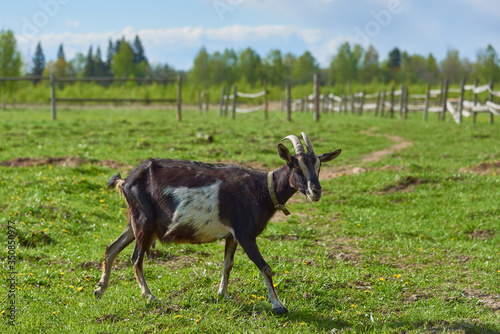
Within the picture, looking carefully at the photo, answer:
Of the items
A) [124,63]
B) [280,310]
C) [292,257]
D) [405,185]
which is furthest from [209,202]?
[124,63]

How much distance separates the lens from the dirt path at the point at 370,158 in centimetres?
1466

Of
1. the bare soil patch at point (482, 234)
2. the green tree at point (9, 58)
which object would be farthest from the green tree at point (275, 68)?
the bare soil patch at point (482, 234)

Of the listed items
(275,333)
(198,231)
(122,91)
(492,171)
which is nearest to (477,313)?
(275,333)

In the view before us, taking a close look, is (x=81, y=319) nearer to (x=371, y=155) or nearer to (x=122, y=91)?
(x=371, y=155)

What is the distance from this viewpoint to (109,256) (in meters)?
5.88

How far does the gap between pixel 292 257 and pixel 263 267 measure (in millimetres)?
2316

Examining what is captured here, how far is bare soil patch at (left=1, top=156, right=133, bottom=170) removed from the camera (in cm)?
1330

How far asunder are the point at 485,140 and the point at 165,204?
19.4 m

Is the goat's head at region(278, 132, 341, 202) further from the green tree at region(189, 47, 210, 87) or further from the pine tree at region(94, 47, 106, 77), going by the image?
the pine tree at region(94, 47, 106, 77)

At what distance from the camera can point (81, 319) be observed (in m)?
5.11

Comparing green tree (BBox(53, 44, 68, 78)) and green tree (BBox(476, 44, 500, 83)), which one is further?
green tree (BBox(53, 44, 68, 78))

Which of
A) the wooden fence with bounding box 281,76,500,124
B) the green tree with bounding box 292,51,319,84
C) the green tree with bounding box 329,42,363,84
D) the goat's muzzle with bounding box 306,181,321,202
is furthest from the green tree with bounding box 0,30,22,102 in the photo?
the green tree with bounding box 292,51,319,84

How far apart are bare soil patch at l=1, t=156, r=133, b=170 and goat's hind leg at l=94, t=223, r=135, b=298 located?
7840 mm

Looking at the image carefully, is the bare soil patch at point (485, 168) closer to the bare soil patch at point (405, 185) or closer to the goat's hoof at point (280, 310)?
the bare soil patch at point (405, 185)
